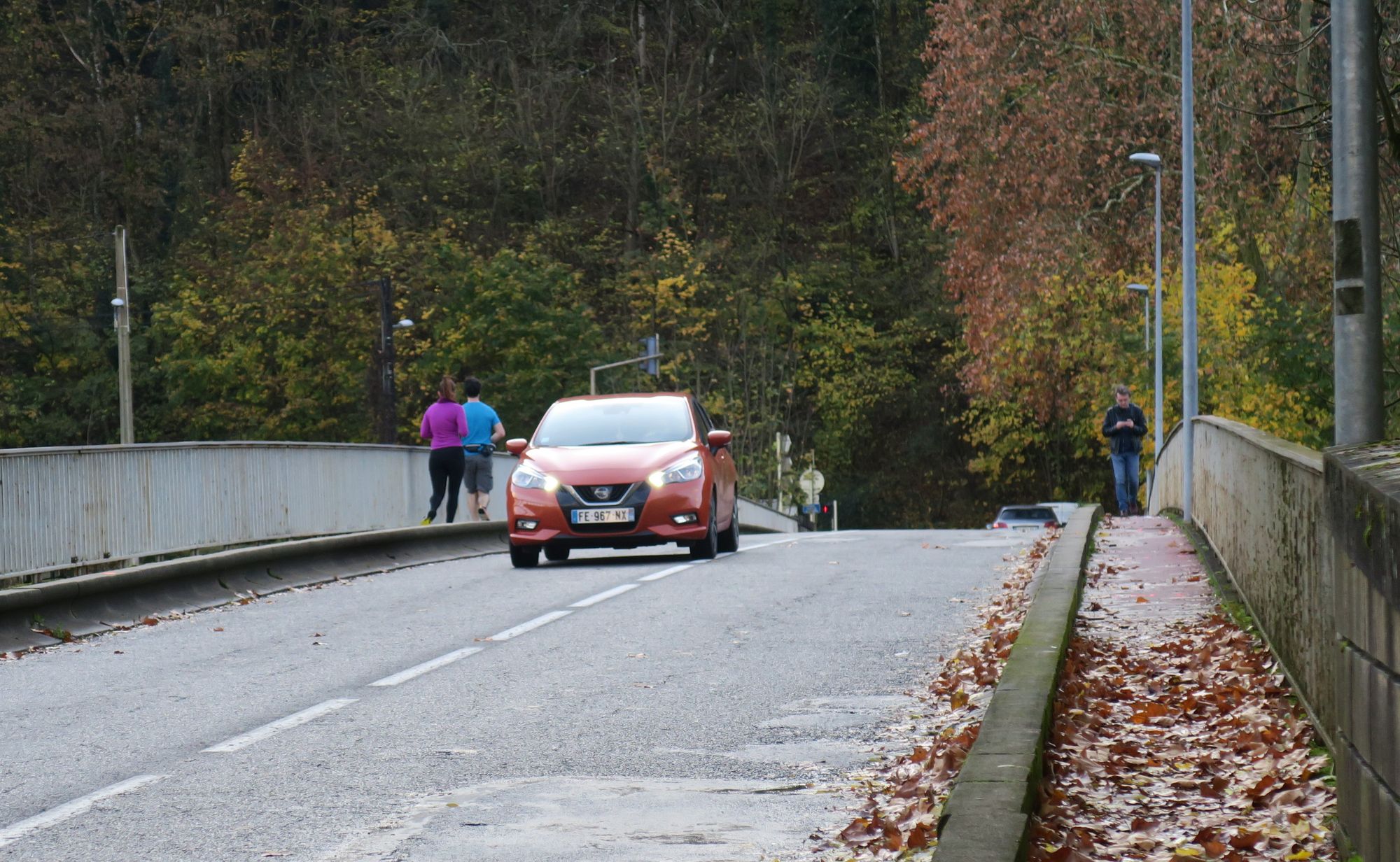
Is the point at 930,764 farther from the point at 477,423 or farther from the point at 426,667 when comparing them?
the point at 477,423

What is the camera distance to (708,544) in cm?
1867

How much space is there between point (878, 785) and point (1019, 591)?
733 cm

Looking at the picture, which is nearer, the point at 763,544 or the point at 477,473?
the point at 763,544

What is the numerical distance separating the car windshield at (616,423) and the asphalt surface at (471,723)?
383 cm

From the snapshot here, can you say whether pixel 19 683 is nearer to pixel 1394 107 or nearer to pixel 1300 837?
pixel 1300 837

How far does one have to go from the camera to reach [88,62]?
220ft

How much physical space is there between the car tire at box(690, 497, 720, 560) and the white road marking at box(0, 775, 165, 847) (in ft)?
37.3

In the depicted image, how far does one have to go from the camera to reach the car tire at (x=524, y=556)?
719 inches

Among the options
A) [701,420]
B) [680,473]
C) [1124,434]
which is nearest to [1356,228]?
[680,473]

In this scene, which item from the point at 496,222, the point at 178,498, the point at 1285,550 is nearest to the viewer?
the point at 1285,550

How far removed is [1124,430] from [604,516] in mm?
12444

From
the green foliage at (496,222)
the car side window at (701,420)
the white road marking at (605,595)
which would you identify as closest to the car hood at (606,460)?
the car side window at (701,420)

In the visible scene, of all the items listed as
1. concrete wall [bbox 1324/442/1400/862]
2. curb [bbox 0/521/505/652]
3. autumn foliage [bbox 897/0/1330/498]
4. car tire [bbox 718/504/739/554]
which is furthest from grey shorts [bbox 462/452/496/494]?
autumn foliage [bbox 897/0/1330/498]

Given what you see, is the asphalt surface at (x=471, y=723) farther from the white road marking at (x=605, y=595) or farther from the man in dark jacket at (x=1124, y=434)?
the man in dark jacket at (x=1124, y=434)
